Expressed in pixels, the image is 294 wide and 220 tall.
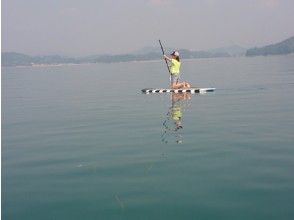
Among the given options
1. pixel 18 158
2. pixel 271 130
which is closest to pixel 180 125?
pixel 271 130

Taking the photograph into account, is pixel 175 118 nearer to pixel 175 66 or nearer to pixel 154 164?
pixel 154 164

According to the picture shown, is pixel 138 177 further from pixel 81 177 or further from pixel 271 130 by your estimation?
pixel 271 130

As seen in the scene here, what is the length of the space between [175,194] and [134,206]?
1.09 metres

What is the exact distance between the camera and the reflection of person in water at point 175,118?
53.9ft

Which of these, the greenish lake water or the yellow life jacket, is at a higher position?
the yellow life jacket

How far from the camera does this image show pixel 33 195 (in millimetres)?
10367

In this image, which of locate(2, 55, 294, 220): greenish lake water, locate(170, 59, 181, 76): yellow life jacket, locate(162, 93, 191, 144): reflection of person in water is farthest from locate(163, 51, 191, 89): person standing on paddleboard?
locate(2, 55, 294, 220): greenish lake water

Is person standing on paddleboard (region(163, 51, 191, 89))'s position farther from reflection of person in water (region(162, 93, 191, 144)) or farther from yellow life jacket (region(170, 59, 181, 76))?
reflection of person in water (region(162, 93, 191, 144))

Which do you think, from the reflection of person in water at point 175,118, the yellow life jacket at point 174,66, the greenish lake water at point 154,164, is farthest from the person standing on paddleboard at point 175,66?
the greenish lake water at point 154,164

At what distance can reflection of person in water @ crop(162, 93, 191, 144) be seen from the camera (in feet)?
53.9

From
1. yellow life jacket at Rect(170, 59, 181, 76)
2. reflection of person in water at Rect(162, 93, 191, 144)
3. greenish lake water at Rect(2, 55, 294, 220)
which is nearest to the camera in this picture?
greenish lake water at Rect(2, 55, 294, 220)

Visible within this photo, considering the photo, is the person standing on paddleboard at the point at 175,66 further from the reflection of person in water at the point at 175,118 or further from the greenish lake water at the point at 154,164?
the greenish lake water at the point at 154,164

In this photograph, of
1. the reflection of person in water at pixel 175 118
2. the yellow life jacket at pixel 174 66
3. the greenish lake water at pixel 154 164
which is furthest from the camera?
the yellow life jacket at pixel 174 66

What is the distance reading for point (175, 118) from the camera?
20.5 m
